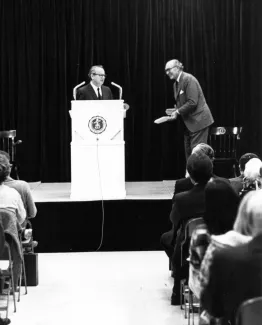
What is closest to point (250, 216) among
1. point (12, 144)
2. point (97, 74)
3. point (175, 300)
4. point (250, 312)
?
point (250, 312)

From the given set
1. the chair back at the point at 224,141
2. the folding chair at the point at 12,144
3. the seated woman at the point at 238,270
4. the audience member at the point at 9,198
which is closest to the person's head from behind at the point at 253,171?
the audience member at the point at 9,198

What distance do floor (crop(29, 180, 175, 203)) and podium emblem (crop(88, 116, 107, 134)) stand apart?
75 centimetres

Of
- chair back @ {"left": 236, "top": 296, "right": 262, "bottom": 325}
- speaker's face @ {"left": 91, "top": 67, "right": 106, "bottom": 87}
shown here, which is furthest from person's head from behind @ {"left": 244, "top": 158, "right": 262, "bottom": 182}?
speaker's face @ {"left": 91, "top": 67, "right": 106, "bottom": 87}

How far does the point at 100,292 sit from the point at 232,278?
2873 millimetres

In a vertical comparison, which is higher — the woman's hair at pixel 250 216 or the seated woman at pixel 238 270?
the woman's hair at pixel 250 216

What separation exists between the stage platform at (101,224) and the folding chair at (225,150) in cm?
176

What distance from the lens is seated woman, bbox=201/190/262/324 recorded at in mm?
2201

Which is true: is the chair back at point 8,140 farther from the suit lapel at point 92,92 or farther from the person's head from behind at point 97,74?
the person's head from behind at point 97,74

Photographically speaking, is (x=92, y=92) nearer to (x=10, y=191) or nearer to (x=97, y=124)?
(x=97, y=124)

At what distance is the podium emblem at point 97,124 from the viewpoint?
630 centimetres

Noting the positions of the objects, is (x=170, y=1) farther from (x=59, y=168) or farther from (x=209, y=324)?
(x=209, y=324)

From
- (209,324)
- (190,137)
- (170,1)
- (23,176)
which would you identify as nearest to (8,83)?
(23,176)

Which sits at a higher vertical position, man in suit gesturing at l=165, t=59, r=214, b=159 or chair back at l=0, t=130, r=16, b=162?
man in suit gesturing at l=165, t=59, r=214, b=159

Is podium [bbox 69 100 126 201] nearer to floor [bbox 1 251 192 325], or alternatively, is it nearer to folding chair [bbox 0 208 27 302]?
floor [bbox 1 251 192 325]
